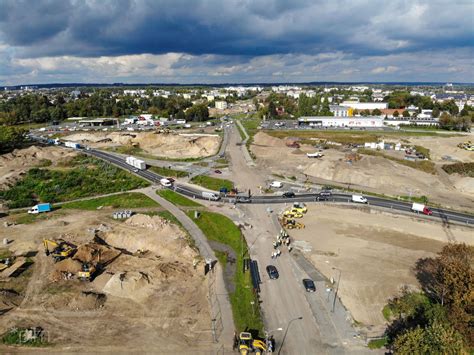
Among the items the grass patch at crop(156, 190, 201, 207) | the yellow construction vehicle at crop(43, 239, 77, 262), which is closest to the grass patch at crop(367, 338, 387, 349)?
the yellow construction vehicle at crop(43, 239, 77, 262)

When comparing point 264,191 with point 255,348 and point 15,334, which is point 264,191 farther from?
point 15,334

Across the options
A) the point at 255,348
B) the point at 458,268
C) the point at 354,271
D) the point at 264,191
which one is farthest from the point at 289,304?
the point at 264,191

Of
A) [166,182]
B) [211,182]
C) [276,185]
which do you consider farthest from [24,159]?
[276,185]

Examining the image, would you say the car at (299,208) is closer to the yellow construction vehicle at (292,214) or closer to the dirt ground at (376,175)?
the yellow construction vehicle at (292,214)

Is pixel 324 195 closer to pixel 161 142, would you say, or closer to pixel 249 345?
pixel 249 345

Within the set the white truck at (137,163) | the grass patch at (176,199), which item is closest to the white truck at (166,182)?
the grass patch at (176,199)

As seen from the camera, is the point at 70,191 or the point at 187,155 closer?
the point at 70,191
